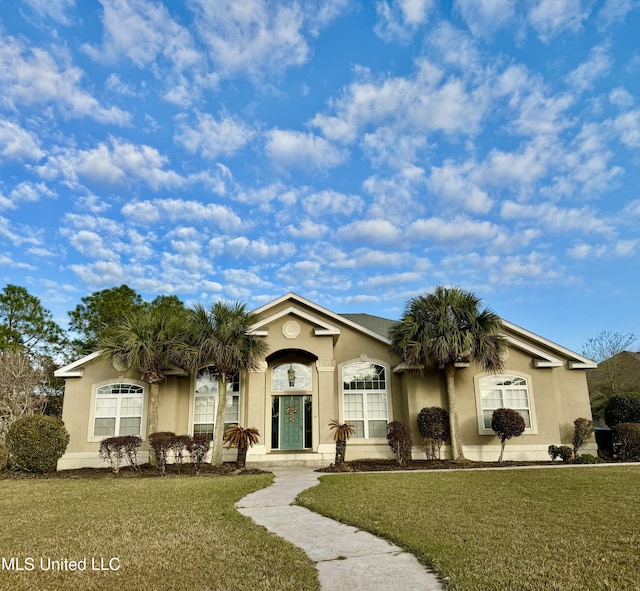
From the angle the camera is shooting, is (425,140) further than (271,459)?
Yes

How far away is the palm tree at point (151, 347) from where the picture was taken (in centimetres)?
1603

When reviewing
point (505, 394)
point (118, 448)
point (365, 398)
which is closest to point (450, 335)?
point (505, 394)

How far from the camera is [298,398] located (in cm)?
1814

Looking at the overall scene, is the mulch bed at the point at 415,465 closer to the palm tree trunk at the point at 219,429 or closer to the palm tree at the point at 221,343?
the palm tree trunk at the point at 219,429

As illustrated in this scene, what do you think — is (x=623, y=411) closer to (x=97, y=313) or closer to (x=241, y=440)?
(x=241, y=440)

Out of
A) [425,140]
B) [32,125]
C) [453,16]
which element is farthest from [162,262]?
[453,16]

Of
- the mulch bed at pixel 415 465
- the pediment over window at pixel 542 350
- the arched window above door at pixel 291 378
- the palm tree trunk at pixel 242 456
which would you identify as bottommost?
the mulch bed at pixel 415 465

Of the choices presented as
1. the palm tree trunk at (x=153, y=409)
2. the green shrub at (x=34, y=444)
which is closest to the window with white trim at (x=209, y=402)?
the palm tree trunk at (x=153, y=409)

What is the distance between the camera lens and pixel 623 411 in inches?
723

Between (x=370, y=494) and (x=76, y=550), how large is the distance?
219 inches

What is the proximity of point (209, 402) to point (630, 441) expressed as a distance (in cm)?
1492

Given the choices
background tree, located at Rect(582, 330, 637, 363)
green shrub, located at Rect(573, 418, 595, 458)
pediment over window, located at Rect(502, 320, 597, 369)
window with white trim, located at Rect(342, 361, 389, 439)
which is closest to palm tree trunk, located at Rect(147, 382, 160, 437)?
window with white trim, located at Rect(342, 361, 389, 439)

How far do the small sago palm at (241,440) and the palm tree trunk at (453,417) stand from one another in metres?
6.80

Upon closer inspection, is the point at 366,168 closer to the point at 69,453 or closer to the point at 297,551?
the point at 69,453
